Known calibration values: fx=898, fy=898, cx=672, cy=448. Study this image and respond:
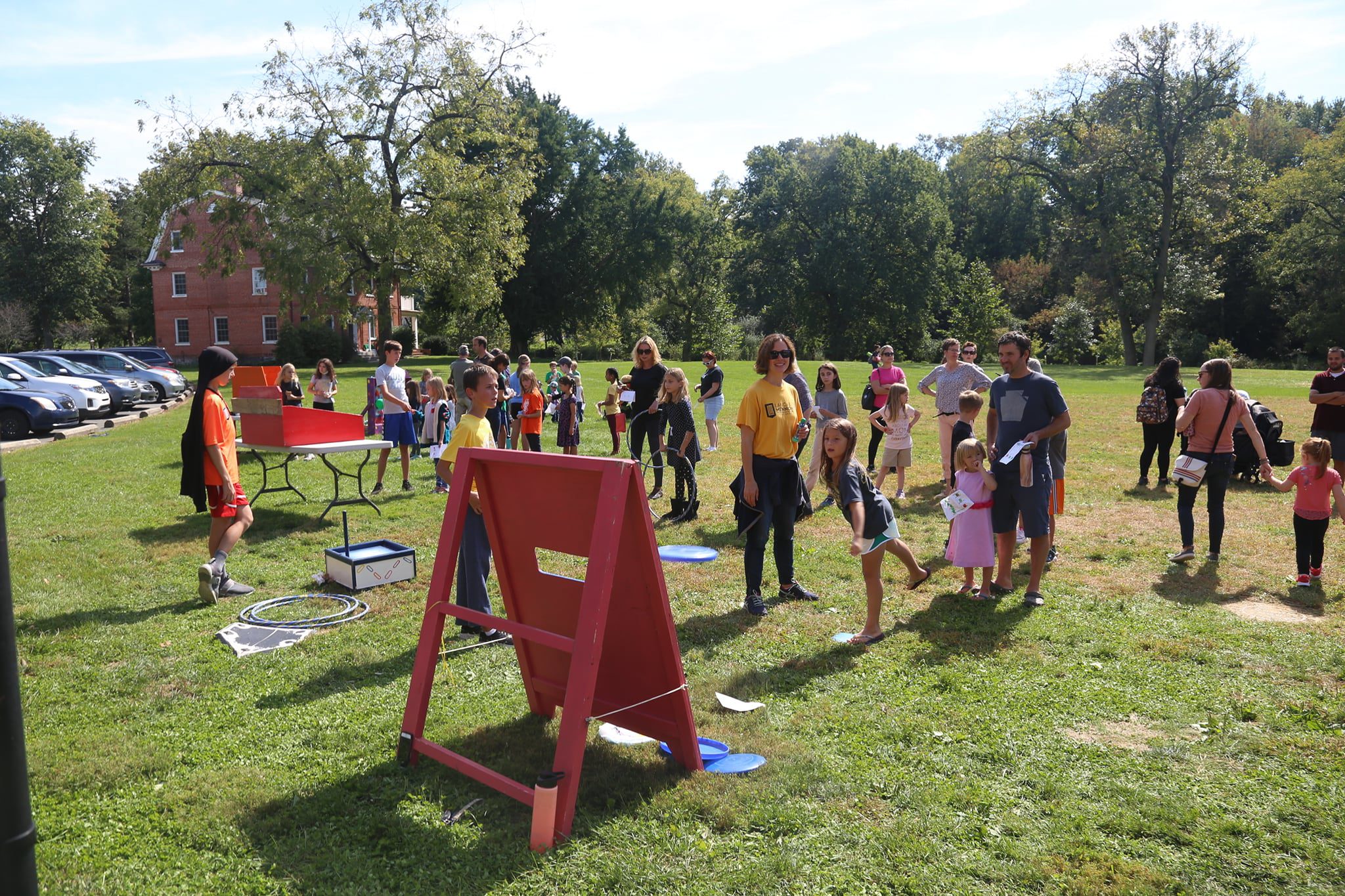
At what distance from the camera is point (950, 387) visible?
1088 centimetres

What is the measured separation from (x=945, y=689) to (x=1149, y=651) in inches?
68.1

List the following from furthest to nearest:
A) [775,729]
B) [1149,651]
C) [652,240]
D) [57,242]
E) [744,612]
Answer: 1. [57,242]
2. [652,240]
3. [744,612]
4. [1149,651]
5. [775,729]

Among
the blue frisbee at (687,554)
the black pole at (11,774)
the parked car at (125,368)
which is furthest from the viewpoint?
the parked car at (125,368)

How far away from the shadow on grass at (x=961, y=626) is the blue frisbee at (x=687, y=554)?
2.23 metres

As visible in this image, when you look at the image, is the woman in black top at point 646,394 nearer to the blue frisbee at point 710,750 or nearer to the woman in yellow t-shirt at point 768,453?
the woman in yellow t-shirt at point 768,453

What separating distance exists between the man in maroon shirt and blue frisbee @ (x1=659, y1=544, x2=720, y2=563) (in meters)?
6.38

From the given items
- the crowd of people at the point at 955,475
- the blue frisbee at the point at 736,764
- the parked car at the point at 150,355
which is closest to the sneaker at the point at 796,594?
the crowd of people at the point at 955,475

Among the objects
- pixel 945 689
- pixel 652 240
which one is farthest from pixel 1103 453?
pixel 652 240

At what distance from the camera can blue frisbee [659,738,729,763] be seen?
444 cm

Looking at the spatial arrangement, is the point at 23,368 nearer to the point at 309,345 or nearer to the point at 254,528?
the point at 254,528

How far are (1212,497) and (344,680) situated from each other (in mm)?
7649

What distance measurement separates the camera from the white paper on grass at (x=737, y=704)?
5055mm

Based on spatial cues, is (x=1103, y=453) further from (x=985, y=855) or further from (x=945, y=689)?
(x=985, y=855)

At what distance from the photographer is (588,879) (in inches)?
136
